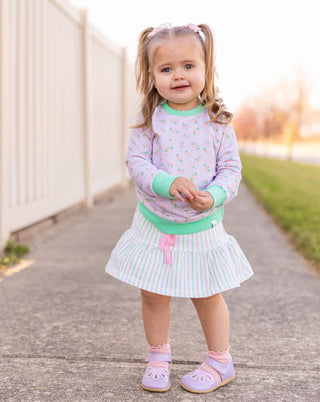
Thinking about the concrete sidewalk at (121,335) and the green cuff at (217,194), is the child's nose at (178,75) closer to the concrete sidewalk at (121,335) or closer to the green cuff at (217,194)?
the green cuff at (217,194)

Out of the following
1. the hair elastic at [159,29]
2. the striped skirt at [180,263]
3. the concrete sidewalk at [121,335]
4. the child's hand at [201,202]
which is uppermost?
the hair elastic at [159,29]

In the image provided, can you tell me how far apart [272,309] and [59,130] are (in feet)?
11.5

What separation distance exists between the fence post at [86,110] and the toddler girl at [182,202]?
15.8 ft

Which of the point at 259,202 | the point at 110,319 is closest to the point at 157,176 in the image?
the point at 110,319

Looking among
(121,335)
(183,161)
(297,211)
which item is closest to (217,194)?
(183,161)

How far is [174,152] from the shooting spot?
2.09 meters

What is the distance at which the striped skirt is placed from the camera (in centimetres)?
205

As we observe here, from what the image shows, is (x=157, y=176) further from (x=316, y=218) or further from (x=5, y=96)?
(x=316, y=218)

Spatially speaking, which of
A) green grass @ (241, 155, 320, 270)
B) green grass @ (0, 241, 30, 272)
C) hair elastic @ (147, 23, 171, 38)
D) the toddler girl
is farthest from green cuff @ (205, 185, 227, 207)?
green grass @ (0, 241, 30, 272)

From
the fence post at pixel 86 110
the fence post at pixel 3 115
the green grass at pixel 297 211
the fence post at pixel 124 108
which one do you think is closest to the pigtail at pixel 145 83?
the fence post at pixel 3 115

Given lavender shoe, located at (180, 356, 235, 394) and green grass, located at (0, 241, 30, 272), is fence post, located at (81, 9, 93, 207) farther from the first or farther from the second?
lavender shoe, located at (180, 356, 235, 394)

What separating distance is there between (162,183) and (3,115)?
2.57 metres

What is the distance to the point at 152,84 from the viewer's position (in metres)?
2.23

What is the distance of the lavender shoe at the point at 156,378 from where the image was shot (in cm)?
207
